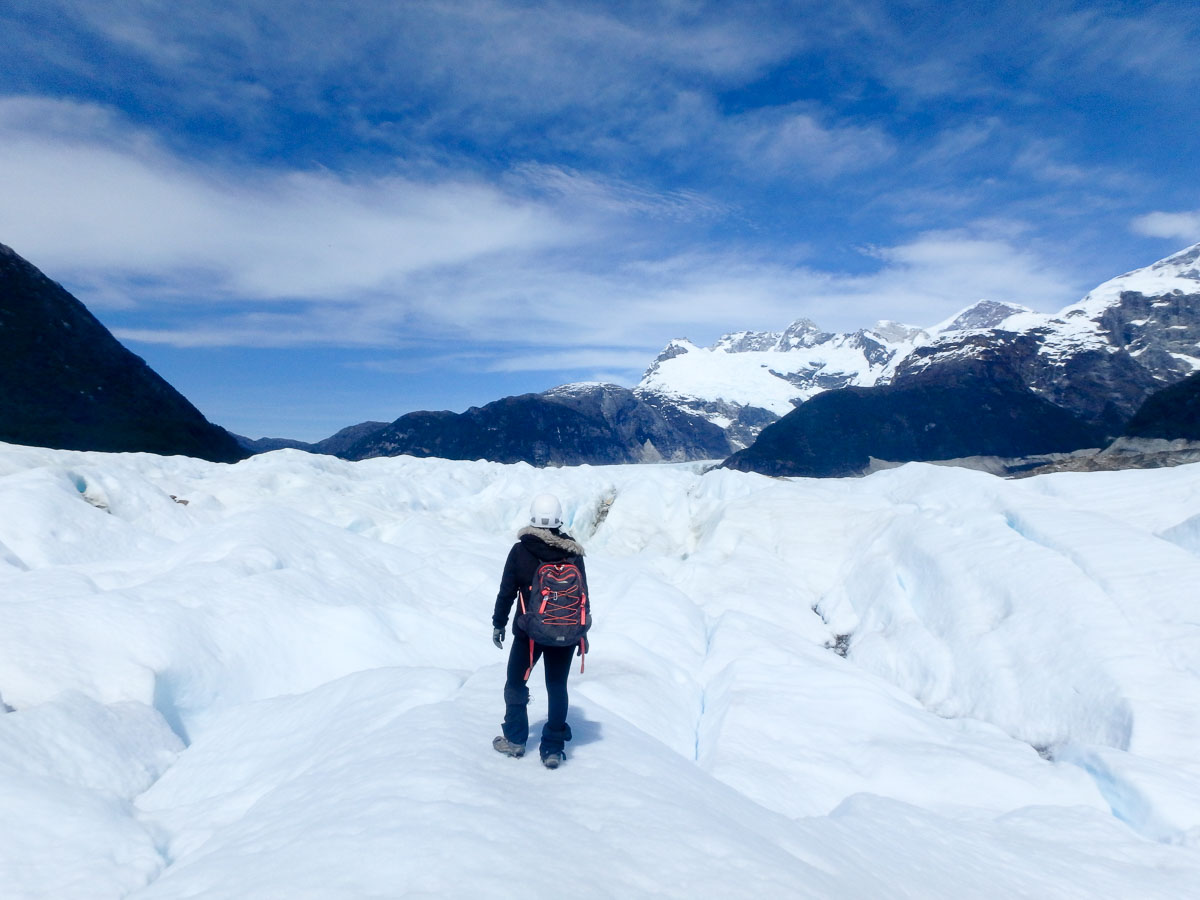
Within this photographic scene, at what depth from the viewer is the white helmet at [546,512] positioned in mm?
5125

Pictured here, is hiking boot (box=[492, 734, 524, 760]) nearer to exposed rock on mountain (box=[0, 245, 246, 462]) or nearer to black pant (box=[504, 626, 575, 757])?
black pant (box=[504, 626, 575, 757])

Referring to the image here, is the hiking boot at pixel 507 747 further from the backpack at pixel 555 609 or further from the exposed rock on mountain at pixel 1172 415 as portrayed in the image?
the exposed rock on mountain at pixel 1172 415

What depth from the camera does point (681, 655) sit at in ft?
43.4

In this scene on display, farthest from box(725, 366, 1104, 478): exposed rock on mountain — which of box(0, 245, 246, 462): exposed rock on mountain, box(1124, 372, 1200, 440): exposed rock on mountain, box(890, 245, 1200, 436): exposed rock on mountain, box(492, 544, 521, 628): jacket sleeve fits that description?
box(492, 544, 521, 628): jacket sleeve

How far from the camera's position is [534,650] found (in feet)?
16.9

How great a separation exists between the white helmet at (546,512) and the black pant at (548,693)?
0.87m

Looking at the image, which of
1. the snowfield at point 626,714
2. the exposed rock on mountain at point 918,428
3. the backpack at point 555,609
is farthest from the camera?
the exposed rock on mountain at point 918,428

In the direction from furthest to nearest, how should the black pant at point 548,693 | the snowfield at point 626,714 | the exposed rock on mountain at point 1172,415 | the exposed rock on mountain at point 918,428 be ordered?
the exposed rock on mountain at point 918,428 → the exposed rock on mountain at point 1172,415 → the black pant at point 548,693 → the snowfield at point 626,714

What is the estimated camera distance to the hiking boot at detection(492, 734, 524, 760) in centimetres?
525

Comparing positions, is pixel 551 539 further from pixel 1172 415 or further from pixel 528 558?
pixel 1172 415

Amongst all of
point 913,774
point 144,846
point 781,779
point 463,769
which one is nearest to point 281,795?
point 144,846

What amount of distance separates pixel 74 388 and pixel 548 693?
105217 millimetres

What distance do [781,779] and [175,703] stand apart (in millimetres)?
7742

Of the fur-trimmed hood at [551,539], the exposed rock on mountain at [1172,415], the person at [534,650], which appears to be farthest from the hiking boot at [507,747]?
the exposed rock on mountain at [1172,415]
